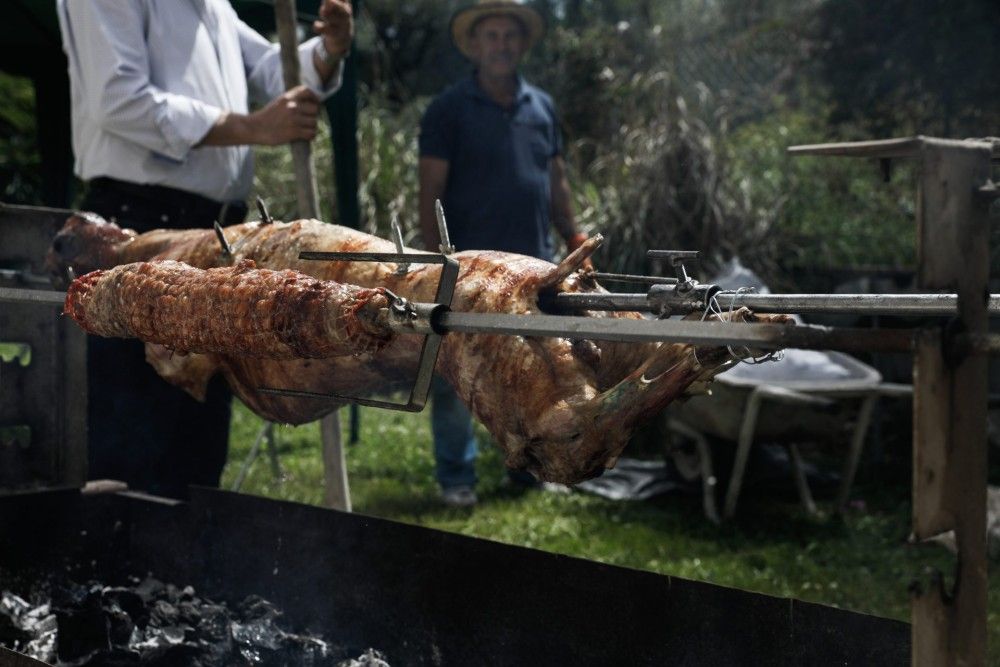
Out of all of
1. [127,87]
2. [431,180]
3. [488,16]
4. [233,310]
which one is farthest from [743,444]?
[233,310]

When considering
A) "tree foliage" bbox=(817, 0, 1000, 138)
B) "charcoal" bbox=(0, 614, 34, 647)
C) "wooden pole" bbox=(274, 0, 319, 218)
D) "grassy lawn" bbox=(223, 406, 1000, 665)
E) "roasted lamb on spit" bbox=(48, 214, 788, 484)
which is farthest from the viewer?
"tree foliage" bbox=(817, 0, 1000, 138)

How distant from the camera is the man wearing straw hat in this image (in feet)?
17.4

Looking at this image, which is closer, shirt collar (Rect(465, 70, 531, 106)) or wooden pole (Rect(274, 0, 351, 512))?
wooden pole (Rect(274, 0, 351, 512))

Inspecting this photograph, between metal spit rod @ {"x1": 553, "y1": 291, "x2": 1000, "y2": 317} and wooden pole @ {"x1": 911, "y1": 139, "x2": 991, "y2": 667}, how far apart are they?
12cm

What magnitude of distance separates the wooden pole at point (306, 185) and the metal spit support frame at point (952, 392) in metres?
2.34

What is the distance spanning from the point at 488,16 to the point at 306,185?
2070 mm

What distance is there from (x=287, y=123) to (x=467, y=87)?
7.20ft

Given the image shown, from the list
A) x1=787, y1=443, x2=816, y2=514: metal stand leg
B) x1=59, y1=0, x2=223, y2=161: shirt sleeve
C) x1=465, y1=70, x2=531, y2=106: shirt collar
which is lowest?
x1=787, y1=443, x2=816, y2=514: metal stand leg

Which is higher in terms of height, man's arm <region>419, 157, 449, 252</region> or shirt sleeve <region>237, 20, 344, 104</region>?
shirt sleeve <region>237, 20, 344, 104</region>

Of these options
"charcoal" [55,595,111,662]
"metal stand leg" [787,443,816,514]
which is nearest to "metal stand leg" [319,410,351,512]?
"charcoal" [55,595,111,662]

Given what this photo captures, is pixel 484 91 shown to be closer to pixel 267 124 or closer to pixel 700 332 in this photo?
pixel 267 124

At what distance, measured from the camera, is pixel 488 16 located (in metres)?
5.32

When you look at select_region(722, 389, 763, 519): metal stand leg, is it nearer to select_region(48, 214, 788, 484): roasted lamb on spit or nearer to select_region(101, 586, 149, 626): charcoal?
select_region(48, 214, 788, 484): roasted lamb on spit

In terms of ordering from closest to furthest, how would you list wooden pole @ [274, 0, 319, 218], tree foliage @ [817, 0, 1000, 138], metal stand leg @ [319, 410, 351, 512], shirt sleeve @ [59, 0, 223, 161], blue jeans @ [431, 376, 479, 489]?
shirt sleeve @ [59, 0, 223, 161], wooden pole @ [274, 0, 319, 218], metal stand leg @ [319, 410, 351, 512], blue jeans @ [431, 376, 479, 489], tree foliage @ [817, 0, 1000, 138]
